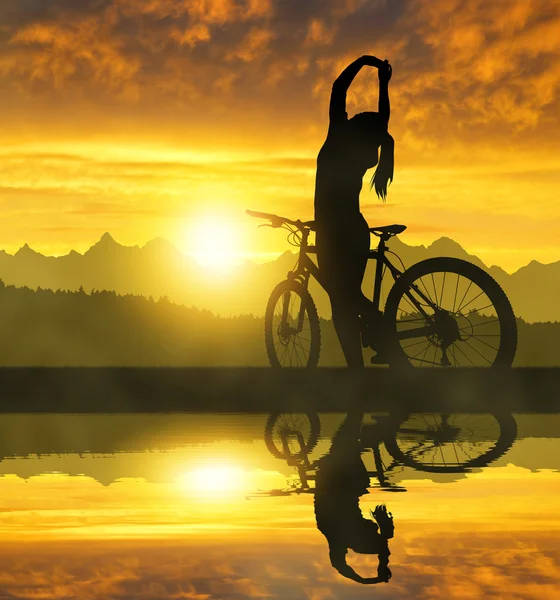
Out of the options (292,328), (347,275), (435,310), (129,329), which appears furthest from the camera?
(129,329)

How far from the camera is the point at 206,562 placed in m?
4.90

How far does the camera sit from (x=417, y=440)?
894 centimetres

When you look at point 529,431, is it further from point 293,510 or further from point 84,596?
point 84,596

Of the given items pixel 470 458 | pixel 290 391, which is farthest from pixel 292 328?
pixel 470 458

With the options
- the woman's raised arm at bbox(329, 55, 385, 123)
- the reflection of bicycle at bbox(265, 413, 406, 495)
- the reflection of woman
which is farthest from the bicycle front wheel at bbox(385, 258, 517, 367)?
the reflection of woman

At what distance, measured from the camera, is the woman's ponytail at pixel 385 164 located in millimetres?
Answer: 11609

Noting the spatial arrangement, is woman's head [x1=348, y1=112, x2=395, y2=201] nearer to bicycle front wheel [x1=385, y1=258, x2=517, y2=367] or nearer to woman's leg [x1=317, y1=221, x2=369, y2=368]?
woman's leg [x1=317, y1=221, x2=369, y2=368]

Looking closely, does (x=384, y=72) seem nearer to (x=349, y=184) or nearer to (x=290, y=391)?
(x=349, y=184)

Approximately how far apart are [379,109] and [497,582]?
757 cm

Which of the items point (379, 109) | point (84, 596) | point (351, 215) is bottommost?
point (84, 596)

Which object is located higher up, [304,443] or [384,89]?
[384,89]

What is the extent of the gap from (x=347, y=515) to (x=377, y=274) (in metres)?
5.98

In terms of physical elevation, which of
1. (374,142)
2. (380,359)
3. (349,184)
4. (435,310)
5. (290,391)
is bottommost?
(290,391)

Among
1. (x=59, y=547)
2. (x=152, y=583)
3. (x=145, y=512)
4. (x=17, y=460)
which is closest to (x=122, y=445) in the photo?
(x=17, y=460)
